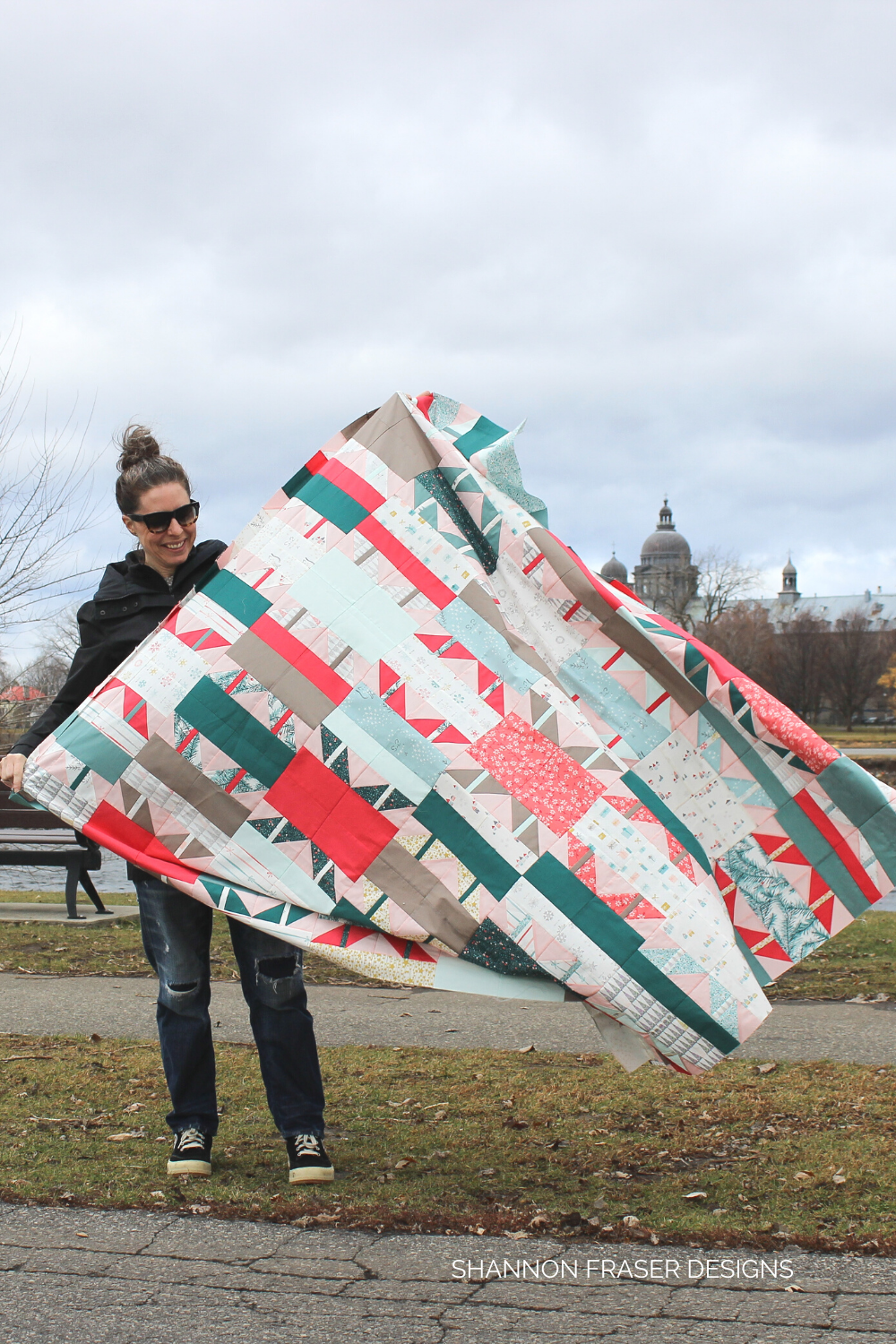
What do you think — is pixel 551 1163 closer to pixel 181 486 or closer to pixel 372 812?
pixel 372 812

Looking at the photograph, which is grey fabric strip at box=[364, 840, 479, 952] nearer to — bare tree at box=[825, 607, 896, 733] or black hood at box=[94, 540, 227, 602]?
black hood at box=[94, 540, 227, 602]

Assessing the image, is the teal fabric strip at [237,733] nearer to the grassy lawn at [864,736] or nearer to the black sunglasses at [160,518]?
the black sunglasses at [160,518]

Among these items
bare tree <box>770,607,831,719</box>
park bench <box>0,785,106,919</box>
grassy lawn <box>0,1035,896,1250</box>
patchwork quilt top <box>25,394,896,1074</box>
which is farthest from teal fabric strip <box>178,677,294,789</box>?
bare tree <box>770,607,831,719</box>

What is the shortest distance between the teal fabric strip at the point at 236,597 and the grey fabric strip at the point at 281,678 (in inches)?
2.6

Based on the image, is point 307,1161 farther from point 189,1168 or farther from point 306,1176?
point 189,1168

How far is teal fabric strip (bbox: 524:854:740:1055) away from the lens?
3365 mm

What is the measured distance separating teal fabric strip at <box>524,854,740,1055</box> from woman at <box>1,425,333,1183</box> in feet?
2.92

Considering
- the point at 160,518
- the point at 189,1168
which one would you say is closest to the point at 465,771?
the point at 160,518

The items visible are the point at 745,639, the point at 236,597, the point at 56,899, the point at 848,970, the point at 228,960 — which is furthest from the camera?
the point at 745,639

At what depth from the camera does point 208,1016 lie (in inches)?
149

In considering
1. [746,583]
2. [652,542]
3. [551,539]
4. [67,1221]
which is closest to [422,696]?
[551,539]

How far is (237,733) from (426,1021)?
2872mm

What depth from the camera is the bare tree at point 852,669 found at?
9081 cm

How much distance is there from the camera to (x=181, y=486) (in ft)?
13.0
